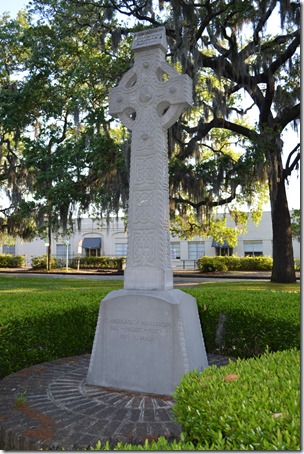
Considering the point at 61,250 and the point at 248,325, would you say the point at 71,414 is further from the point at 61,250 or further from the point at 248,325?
the point at 61,250

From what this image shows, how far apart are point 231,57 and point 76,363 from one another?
1323cm

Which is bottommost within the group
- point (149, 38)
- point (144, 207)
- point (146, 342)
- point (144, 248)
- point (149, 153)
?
point (146, 342)

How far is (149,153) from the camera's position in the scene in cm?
496

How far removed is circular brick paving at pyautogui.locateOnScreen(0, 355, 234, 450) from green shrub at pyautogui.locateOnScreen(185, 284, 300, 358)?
5.93 ft

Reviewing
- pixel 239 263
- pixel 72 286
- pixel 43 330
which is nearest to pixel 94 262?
pixel 239 263

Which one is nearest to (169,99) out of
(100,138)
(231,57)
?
(100,138)

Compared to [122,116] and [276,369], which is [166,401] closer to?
[276,369]

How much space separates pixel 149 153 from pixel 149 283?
62.0 inches

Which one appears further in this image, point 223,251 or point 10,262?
point 10,262

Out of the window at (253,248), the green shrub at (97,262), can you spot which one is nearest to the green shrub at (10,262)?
the green shrub at (97,262)

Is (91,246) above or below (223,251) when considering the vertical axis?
above

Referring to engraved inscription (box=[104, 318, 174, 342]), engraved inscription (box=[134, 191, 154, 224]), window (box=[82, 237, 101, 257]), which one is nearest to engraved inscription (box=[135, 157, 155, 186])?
engraved inscription (box=[134, 191, 154, 224])

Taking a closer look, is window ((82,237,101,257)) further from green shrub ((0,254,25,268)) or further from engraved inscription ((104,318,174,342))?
engraved inscription ((104,318,174,342))

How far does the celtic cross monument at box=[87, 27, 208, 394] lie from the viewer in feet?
14.6
